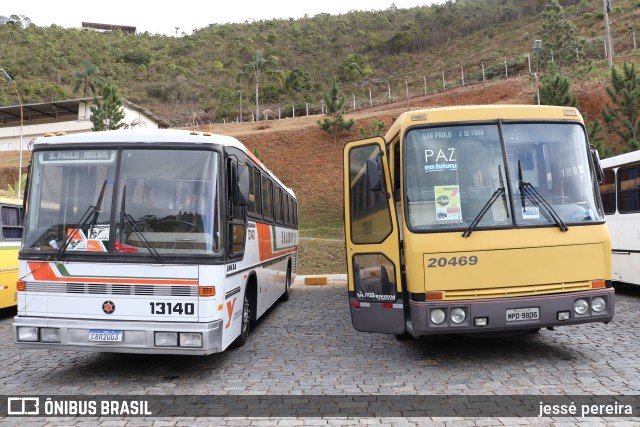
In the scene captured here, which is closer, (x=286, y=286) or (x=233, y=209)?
(x=233, y=209)

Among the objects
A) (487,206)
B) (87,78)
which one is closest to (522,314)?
(487,206)

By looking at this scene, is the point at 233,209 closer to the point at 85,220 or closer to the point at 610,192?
the point at 85,220

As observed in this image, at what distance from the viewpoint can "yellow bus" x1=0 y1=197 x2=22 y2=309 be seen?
1149 centimetres

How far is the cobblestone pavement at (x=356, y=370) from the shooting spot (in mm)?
5586

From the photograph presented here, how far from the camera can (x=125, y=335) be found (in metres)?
6.00

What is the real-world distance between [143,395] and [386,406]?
2732 mm

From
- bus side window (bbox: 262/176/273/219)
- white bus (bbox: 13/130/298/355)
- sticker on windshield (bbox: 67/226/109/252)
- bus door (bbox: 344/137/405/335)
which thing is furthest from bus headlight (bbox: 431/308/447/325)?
bus side window (bbox: 262/176/273/219)

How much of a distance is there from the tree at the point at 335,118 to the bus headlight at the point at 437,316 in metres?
41.1

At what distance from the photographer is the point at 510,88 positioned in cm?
5112

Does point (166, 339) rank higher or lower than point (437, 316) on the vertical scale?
lower

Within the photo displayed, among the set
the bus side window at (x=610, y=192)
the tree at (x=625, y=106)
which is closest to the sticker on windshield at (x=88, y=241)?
the bus side window at (x=610, y=192)

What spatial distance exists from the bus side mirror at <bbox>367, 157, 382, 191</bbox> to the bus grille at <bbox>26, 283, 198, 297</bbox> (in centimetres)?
252

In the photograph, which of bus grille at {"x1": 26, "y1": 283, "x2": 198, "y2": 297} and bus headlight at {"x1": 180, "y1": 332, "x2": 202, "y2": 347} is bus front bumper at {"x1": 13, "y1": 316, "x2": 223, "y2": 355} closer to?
bus headlight at {"x1": 180, "y1": 332, "x2": 202, "y2": 347}

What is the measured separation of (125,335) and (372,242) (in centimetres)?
328
